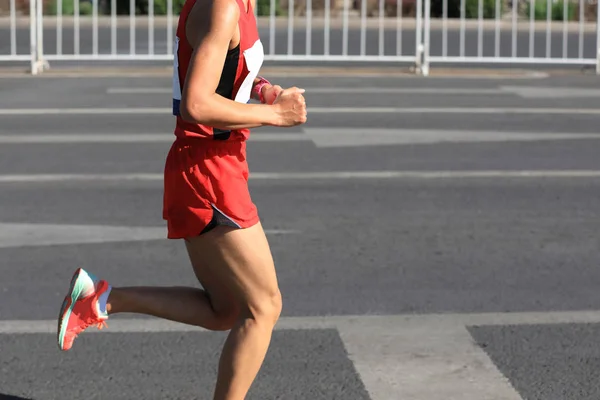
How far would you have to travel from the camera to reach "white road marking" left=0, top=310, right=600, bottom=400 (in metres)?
5.07

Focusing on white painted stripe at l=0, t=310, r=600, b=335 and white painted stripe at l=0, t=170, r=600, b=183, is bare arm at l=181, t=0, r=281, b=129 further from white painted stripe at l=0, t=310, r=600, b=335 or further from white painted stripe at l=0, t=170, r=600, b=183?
white painted stripe at l=0, t=170, r=600, b=183

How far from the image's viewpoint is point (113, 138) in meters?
12.1

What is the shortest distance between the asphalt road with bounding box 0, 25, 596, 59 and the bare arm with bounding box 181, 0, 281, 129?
16862 millimetres

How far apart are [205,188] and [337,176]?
19.1ft

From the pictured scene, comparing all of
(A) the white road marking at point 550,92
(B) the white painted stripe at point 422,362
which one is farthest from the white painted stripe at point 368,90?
(B) the white painted stripe at point 422,362

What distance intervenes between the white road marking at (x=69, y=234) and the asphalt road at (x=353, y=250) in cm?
2

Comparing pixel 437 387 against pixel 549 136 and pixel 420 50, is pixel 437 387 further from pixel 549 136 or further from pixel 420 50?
pixel 420 50

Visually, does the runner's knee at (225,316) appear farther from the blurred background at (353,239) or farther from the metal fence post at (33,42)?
the metal fence post at (33,42)

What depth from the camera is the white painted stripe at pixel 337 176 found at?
9938 mm

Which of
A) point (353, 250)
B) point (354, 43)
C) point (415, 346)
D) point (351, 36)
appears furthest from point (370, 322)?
point (351, 36)

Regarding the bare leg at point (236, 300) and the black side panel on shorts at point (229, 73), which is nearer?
the black side panel on shorts at point (229, 73)

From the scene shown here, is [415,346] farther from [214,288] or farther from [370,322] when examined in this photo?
[214,288]

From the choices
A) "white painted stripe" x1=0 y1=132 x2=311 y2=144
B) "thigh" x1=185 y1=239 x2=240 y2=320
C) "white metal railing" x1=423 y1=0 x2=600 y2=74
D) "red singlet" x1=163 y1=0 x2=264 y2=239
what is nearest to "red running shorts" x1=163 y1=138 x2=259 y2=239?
"red singlet" x1=163 y1=0 x2=264 y2=239

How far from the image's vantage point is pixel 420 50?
61.5 ft
